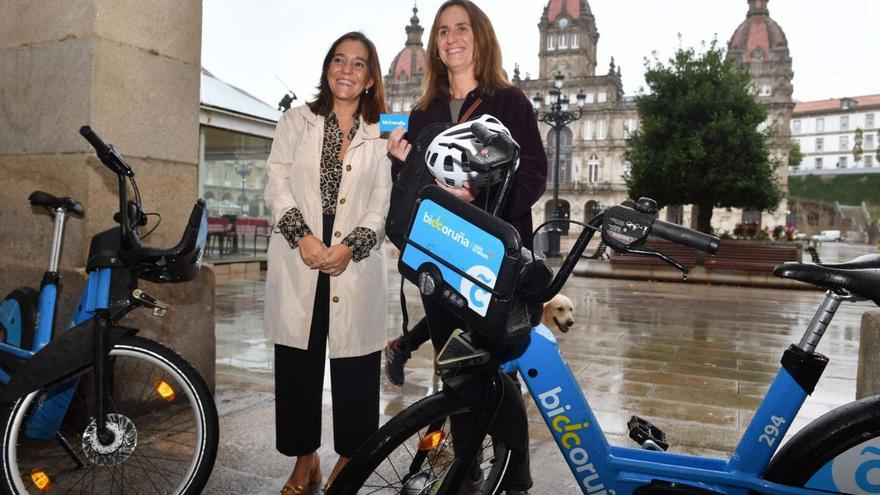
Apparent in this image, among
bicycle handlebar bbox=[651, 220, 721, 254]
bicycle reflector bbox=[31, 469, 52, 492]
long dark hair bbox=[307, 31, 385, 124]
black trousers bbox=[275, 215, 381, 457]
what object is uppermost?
long dark hair bbox=[307, 31, 385, 124]

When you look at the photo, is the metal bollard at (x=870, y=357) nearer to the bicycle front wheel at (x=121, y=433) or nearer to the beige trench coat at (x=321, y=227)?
the beige trench coat at (x=321, y=227)

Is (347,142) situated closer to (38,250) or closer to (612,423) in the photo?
(38,250)

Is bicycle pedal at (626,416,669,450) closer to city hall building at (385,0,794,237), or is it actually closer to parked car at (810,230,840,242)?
city hall building at (385,0,794,237)

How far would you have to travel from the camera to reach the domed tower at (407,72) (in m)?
78.9

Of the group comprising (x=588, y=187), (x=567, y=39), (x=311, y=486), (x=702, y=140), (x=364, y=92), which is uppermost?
(x=567, y=39)

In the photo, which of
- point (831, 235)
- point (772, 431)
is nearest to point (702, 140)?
point (772, 431)

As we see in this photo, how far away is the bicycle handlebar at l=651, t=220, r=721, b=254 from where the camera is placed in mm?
1841

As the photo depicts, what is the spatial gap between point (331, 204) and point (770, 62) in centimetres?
7963

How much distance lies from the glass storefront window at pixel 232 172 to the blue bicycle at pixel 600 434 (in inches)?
461

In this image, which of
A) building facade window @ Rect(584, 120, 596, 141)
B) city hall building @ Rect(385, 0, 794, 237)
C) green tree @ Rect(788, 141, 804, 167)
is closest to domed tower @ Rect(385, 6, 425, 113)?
city hall building @ Rect(385, 0, 794, 237)

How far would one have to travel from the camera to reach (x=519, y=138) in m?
2.55

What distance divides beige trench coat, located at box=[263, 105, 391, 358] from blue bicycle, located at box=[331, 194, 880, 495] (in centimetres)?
74

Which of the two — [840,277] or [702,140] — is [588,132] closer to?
[702,140]

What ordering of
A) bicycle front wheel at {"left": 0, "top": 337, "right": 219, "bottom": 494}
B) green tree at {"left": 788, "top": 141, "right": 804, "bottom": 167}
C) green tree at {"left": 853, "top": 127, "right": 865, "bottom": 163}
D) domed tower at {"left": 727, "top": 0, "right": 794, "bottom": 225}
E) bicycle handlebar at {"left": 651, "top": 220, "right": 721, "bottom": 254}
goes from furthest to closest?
green tree at {"left": 788, "top": 141, "right": 804, "bottom": 167} → green tree at {"left": 853, "top": 127, "right": 865, "bottom": 163} → domed tower at {"left": 727, "top": 0, "right": 794, "bottom": 225} → bicycle front wheel at {"left": 0, "top": 337, "right": 219, "bottom": 494} → bicycle handlebar at {"left": 651, "top": 220, "right": 721, "bottom": 254}
